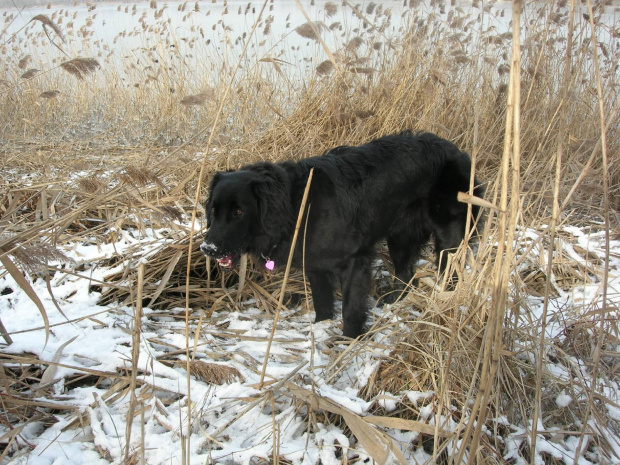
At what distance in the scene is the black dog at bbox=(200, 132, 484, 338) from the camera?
240cm

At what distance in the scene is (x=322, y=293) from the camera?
271cm

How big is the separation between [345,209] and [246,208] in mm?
561

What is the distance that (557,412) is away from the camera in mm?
1726

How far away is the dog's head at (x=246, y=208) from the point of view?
92.7 inches

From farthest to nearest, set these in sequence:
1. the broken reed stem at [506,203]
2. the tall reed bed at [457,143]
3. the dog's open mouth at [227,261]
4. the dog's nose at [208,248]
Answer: the dog's open mouth at [227,261] < the dog's nose at [208,248] < the tall reed bed at [457,143] < the broken reed stem at [506,203]

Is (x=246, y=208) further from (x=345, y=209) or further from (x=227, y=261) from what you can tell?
(x=345, y=209)

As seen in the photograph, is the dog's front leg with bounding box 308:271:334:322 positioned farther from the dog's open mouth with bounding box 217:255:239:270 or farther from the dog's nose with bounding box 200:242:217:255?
the dog's nose with bounding box 200:242:217:255

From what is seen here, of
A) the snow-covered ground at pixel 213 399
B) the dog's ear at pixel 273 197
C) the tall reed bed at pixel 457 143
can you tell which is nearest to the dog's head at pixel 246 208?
the dog's ear at pixel 273 197

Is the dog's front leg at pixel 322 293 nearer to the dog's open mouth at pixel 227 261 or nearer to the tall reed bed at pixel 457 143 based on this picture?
the tall reed bed at pixel 457 143

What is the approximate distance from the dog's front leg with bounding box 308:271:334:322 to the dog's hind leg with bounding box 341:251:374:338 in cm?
10

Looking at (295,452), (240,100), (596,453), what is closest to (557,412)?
(596,453)

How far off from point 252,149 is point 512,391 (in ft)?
9.11

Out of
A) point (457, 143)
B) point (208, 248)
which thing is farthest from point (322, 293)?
point (457, 143)

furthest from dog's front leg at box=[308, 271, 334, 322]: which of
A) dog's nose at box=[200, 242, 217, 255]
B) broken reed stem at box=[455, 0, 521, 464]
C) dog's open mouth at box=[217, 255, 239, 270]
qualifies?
broken reed stem at box=[455, 0, 521, 464]
